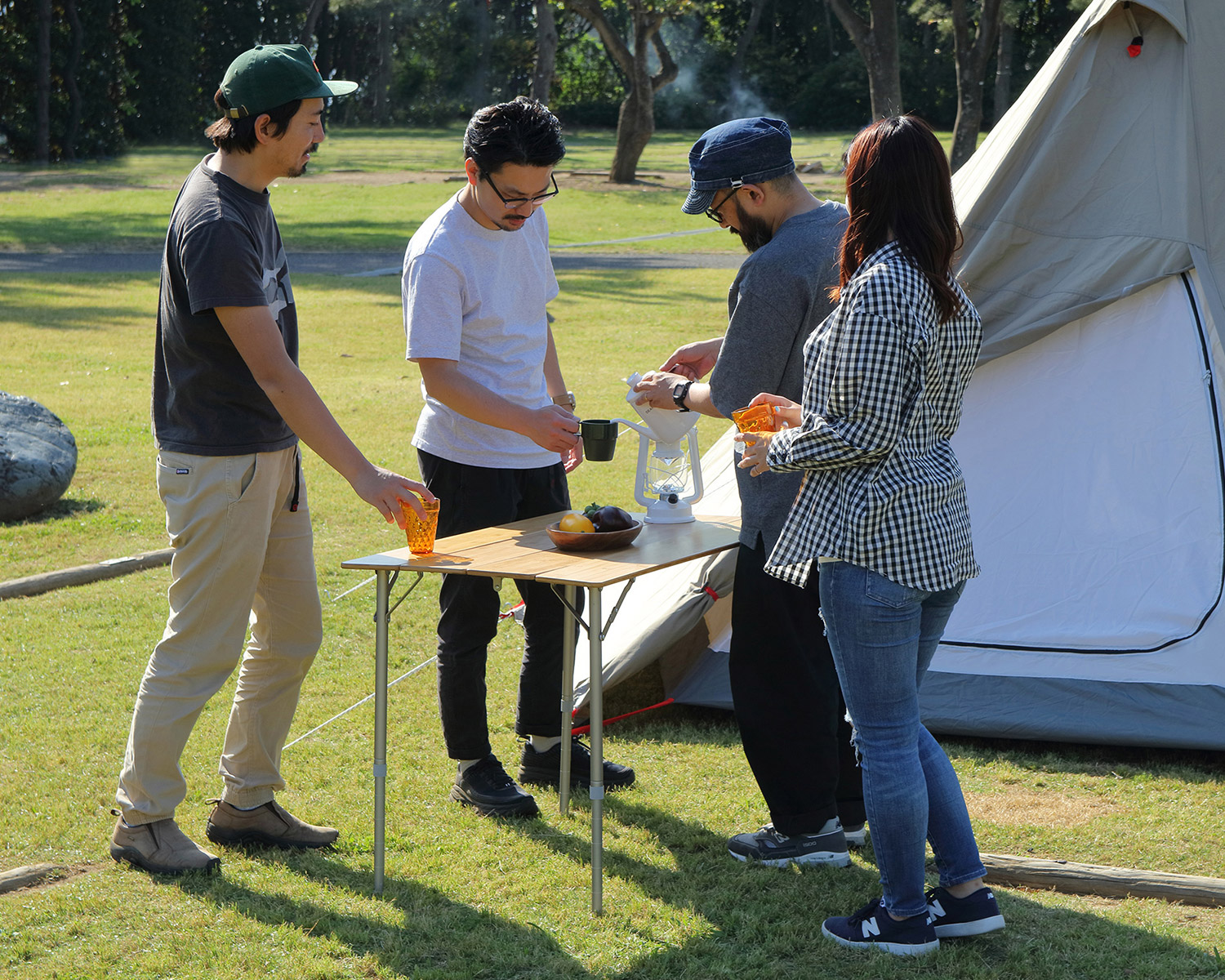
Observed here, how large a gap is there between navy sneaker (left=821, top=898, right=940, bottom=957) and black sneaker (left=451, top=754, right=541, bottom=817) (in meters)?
1.08

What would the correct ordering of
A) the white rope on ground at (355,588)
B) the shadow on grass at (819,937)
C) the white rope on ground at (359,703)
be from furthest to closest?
the white rope on ground at (355,588), the white rope on ground at (359,703), the shadow on grass at (819,937)

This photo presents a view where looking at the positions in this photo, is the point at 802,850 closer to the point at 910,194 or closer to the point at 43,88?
the point at 910,194

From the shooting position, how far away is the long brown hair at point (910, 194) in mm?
2535

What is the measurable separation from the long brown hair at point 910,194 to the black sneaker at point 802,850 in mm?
1461

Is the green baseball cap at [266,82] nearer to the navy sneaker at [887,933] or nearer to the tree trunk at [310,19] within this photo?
the navy sneaker at [887,933]

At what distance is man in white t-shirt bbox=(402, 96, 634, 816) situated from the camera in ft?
10.9

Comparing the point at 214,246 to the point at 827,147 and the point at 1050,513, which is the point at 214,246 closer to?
the point at 1050,513

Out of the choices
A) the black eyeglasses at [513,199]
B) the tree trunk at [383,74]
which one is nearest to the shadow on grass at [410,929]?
the black eyeglasses at [513,199]

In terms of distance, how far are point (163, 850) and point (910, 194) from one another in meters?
2.44

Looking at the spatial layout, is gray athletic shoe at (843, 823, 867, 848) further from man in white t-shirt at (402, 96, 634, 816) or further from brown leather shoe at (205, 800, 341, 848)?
brown leather shoe at (205, 800, 341, 848)

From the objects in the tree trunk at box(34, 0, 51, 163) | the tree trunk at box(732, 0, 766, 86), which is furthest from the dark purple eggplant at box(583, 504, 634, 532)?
the tree trunk at box(732, 0, 766, 86)

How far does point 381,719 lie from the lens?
3.21 meters

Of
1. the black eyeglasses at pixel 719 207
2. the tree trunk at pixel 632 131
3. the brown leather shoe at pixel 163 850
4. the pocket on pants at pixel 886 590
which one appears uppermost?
the tree trunk at pixel 632 131

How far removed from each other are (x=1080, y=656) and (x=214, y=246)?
9.56 ft
